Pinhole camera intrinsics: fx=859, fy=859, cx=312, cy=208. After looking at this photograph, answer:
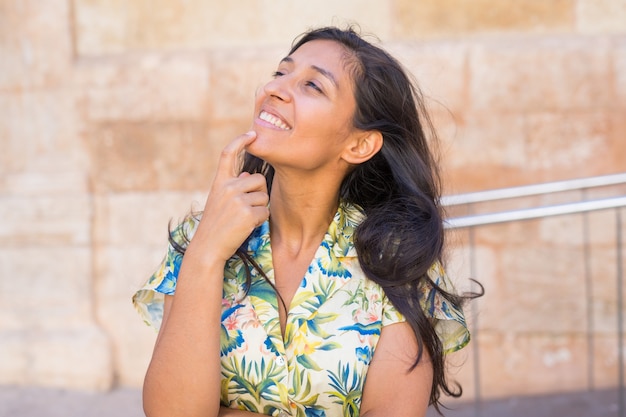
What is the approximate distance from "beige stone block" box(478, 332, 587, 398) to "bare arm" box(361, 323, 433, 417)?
9.56 feet

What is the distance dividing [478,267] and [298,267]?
9.33 ft

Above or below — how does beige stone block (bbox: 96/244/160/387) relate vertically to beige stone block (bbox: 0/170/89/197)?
below

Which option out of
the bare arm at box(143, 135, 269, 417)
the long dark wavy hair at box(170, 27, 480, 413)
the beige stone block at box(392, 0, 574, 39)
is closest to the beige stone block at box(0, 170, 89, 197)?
the beige stone block at box(392, 0, 574, 39)

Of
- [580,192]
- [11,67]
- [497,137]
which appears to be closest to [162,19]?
[11,67]

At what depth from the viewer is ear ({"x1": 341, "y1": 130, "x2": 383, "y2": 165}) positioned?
8.75 ft

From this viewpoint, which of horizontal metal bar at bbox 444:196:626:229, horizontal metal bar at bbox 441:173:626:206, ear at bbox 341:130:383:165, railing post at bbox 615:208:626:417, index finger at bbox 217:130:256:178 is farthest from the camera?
railing post at bbox 615:208:626:417

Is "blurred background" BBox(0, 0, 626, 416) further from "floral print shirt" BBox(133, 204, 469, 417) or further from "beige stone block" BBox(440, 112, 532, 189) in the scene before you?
"floral print shirt" BBox(133, 204, 469, 417)

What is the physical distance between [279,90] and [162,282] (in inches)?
25.8

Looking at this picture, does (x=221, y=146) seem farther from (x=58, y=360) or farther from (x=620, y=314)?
(x=620, y=314)

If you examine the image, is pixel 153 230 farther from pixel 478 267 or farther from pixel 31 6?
pixel 478 267

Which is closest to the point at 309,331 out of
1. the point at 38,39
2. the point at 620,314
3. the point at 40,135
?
the point at 620,314

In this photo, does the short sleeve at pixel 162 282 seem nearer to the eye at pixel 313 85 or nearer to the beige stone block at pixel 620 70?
the eye at pixel 313 85

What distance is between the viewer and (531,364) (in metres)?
5.16

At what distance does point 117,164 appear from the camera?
217 inches
